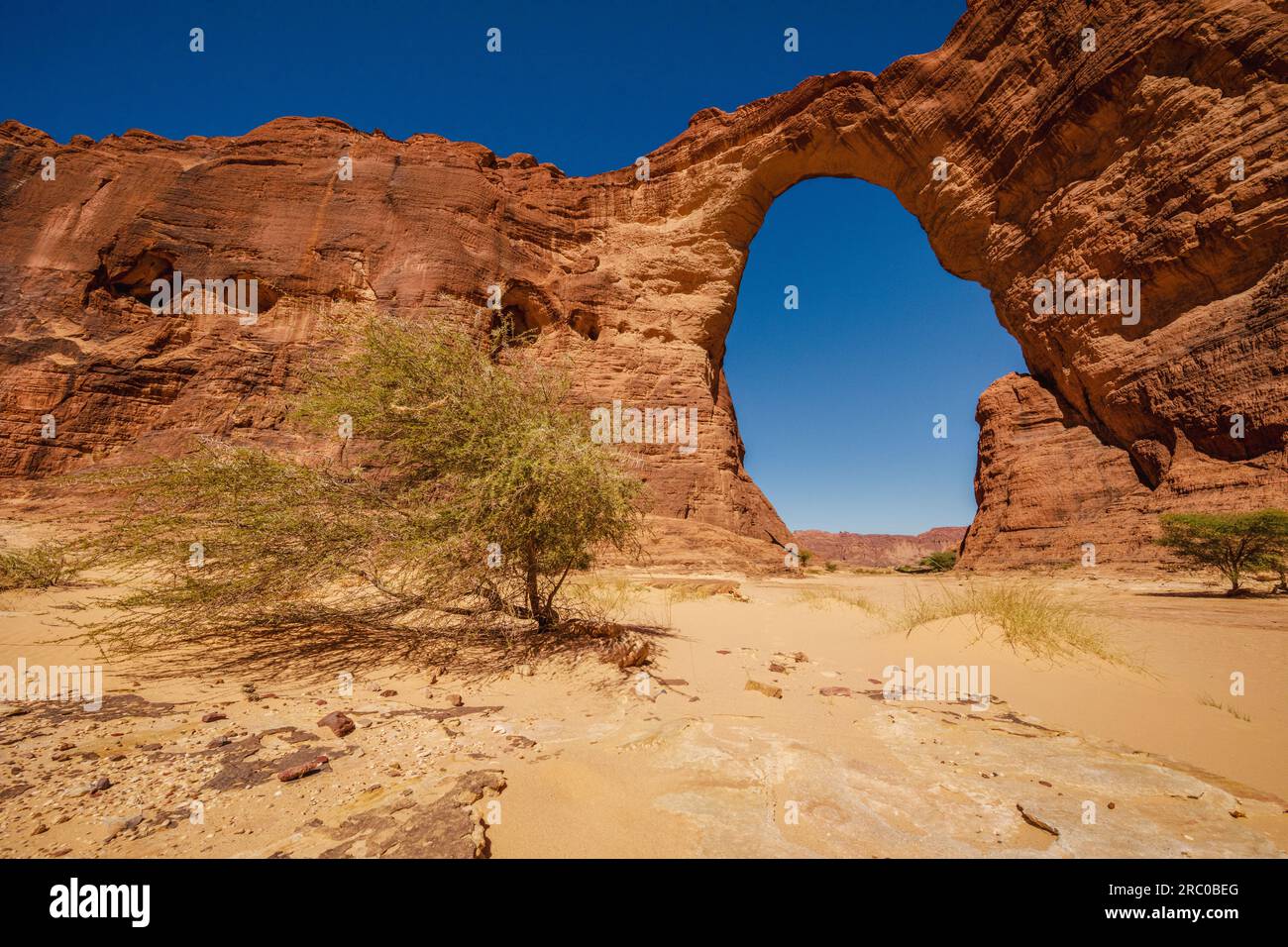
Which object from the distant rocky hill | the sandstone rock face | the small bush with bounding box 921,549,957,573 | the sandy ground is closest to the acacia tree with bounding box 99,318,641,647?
the sandy ground

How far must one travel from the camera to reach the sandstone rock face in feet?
58.8

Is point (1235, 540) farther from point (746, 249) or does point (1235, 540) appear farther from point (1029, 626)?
point (746, 249)

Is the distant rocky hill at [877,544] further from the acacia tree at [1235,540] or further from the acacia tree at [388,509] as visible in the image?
the acacia tree at [388,509]

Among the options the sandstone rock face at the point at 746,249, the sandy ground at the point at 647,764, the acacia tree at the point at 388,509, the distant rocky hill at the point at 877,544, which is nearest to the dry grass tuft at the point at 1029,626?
the sandy ground at the point at 647,764

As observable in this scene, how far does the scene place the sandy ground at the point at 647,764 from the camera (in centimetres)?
A: 179

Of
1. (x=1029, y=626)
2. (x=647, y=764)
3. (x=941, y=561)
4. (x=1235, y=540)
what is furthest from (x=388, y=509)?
(x=941, y=561)

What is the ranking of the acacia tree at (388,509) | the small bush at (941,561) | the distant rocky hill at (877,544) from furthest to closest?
the distant rocky hill at (877,544), the small bush at (941,561), the acacia tree at (388,509)

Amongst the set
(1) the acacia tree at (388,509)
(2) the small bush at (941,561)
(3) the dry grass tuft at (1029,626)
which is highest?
(1) the acacia tree at (388,509)

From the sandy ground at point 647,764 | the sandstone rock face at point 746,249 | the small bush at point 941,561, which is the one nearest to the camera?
the sandy ground at point 647,764

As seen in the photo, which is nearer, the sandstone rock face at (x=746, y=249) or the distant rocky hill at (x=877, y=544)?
the sandstone rock face at (x=746, y=249)

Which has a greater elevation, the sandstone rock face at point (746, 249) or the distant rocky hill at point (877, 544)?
the sandstone rock face at point (746, 249)

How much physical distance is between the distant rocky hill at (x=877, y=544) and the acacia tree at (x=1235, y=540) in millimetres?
82139

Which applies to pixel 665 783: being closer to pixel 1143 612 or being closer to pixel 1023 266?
pixel 1143 612

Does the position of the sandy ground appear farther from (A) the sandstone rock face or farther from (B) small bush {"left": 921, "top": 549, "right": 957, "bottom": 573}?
(B) small bush {"left": 921, "top": 549, "right": 957, "bottom": 573}
